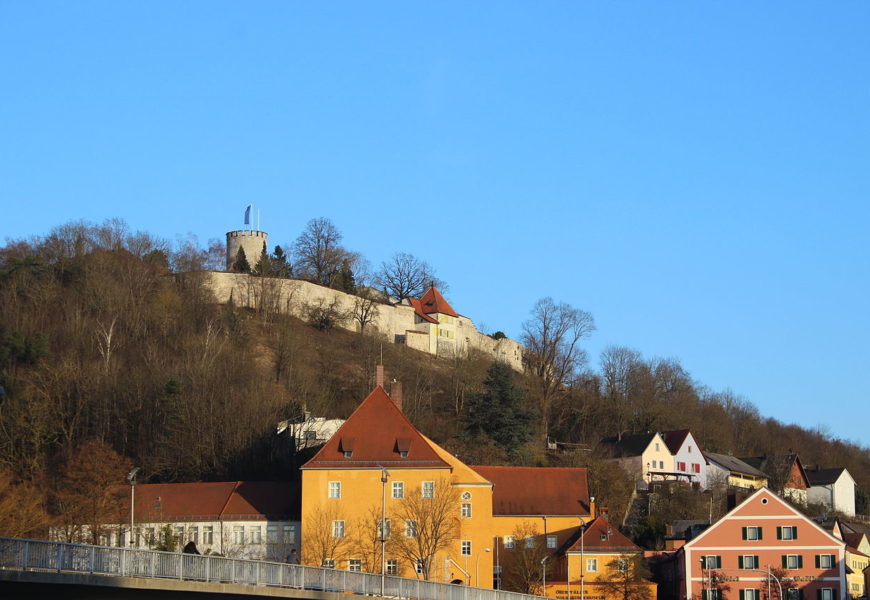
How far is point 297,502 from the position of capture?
63.8m

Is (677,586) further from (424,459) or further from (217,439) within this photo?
(217,439)

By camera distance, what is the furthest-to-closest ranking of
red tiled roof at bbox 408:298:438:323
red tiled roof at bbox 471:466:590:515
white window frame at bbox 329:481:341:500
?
1. red tiled roof at bbox 408:298:438:323
2. red tiled roof at bbox 471:466:590:515
3. white window frame at bbox 329:481:341:500

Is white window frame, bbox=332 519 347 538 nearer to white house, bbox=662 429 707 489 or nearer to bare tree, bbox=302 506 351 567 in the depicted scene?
bare tree, bbox=302 506 351 567

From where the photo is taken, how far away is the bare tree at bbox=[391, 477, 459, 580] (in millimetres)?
59481

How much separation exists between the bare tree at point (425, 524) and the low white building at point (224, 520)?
4953 mm

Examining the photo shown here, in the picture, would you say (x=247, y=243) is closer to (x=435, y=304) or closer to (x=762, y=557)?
(x=435, y=304)

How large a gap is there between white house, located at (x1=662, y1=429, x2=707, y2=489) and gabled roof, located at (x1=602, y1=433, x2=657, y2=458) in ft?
6.71

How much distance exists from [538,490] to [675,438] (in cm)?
3184

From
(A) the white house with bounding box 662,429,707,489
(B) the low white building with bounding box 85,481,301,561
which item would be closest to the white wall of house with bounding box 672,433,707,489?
(A) the white house with bounding box 662,429,707,489

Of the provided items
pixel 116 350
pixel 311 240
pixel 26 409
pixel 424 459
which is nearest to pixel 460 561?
pixel 424 459

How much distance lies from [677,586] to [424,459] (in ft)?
53.1

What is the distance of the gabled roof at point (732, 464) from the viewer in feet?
337

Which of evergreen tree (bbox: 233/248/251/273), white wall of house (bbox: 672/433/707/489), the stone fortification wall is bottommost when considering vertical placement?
white wall of house (bbox: 672/433/707/489)

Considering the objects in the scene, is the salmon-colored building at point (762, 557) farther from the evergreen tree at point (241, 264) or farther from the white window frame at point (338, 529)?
the evergreen tree at point (241, 264)
